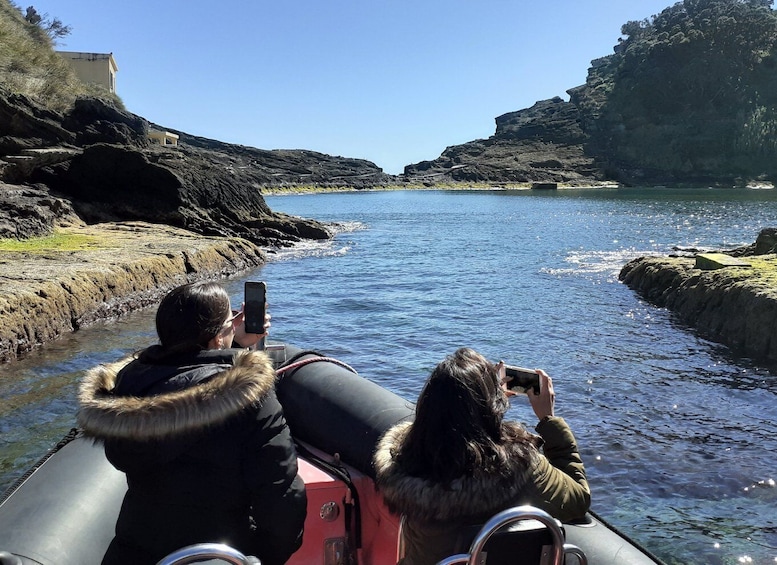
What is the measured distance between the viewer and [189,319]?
2271 millimetres

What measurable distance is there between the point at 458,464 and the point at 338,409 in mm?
1849

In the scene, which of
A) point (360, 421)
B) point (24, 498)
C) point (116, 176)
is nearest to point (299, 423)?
point (360, 421)

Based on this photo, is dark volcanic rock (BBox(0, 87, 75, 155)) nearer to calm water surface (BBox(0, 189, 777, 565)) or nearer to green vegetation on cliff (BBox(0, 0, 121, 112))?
green vegetation on cliff (BBox(0, 0, 121, 112))

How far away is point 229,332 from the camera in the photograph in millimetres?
2479

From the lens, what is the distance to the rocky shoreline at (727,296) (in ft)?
31.9

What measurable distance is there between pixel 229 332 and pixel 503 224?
4028cm

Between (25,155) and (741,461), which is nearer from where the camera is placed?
(741,461)

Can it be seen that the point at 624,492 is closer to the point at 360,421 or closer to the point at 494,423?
the point at 360,421

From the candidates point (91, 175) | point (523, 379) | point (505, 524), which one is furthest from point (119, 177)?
point (505, 524)

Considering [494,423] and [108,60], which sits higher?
[108,60]

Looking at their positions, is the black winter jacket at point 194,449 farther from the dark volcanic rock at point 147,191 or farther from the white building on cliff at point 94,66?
the white building on cliff at point 94,66

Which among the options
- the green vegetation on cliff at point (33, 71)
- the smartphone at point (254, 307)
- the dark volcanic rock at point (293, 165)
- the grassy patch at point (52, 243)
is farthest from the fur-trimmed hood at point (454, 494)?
the dark volcanic rock at point (293, 165)

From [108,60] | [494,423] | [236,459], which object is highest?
[108,60]

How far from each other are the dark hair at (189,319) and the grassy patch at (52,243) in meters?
12.3
